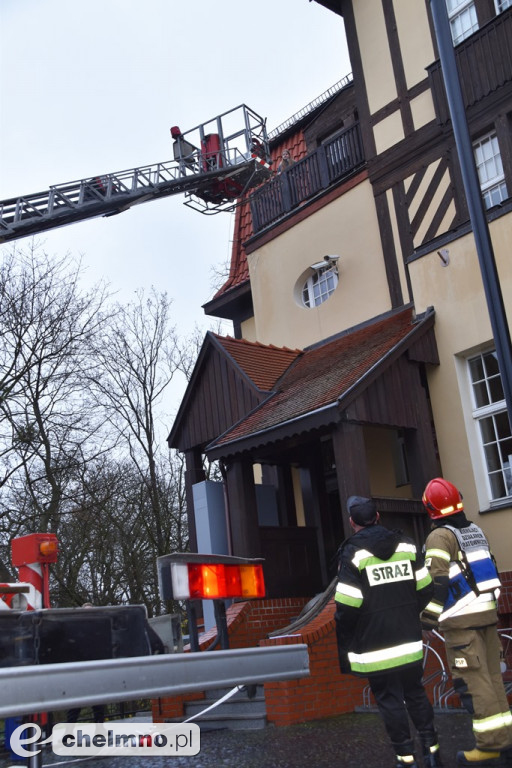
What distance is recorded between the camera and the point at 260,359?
556 inches

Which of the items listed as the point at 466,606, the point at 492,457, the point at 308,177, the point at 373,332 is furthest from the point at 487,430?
the point at 466,606

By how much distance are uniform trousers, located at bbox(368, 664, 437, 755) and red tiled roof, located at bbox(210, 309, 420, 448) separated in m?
5.70

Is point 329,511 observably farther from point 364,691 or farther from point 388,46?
point 388,46

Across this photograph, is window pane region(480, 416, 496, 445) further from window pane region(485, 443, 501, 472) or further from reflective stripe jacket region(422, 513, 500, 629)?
reflective stripe jacket region(422, 513, 500, 629)

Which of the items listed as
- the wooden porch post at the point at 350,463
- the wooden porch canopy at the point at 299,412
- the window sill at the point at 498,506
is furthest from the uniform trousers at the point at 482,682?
the window sill at the point at 498,506

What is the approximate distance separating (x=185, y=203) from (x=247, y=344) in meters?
7.92

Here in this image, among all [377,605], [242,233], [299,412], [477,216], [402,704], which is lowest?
[402,704]

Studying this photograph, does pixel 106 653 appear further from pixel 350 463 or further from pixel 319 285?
pixel 319 285

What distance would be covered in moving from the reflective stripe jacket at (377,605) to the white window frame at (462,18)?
35.4 feet

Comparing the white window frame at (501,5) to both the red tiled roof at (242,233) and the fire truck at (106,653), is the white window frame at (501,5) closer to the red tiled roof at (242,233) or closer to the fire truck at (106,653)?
the red tiled roof at (242,233)

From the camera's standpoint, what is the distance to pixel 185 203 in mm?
21047

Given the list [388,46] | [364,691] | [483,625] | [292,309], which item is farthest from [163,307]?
[483,625]

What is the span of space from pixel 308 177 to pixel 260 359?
13.3ft

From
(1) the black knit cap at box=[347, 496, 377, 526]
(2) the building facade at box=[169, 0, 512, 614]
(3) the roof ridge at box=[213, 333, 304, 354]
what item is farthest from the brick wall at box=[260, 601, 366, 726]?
(3) the roof ridge at box=[213, 333, 304, 354]
